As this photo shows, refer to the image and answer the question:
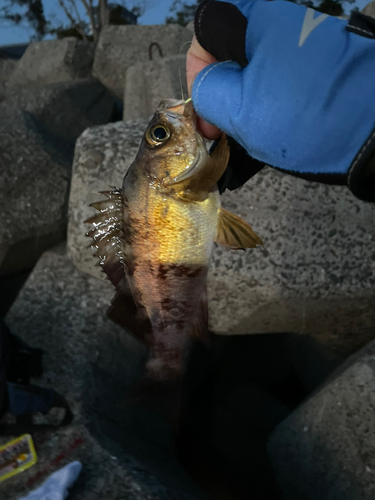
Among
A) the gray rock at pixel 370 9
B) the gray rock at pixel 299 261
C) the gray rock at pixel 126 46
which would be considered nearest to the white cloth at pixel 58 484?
the gray rock at pixel 299 261

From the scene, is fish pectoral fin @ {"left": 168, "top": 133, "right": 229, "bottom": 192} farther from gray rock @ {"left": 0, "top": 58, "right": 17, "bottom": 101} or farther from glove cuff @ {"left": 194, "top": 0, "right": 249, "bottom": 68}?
gray rock @ {"left": 0, "top": 58, "right": 17, "bottom": 101}

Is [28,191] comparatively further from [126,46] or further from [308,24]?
[126,46]

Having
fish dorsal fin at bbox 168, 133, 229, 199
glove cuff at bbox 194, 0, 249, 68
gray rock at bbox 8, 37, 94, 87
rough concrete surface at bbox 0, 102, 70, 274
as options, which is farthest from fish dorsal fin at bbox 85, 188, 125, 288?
gray rock at bbox 8, 37, 94, 87

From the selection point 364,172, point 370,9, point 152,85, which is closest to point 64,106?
point 152,85

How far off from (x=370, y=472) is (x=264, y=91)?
1849 mm

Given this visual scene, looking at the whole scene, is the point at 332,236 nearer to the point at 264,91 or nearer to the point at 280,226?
the point at 280,226

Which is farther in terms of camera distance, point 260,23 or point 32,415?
point 32,415

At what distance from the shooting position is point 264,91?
96 cm

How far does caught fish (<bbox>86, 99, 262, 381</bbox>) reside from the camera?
1060 millimetres

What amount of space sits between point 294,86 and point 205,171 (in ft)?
1.10

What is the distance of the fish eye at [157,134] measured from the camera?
1.06 m

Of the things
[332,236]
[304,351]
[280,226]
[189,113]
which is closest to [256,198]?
[280,226]

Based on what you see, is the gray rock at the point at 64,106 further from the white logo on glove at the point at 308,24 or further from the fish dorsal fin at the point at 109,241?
the white logo on glove at the point at 308,24

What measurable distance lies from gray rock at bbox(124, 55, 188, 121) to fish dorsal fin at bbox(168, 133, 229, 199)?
207 cm
